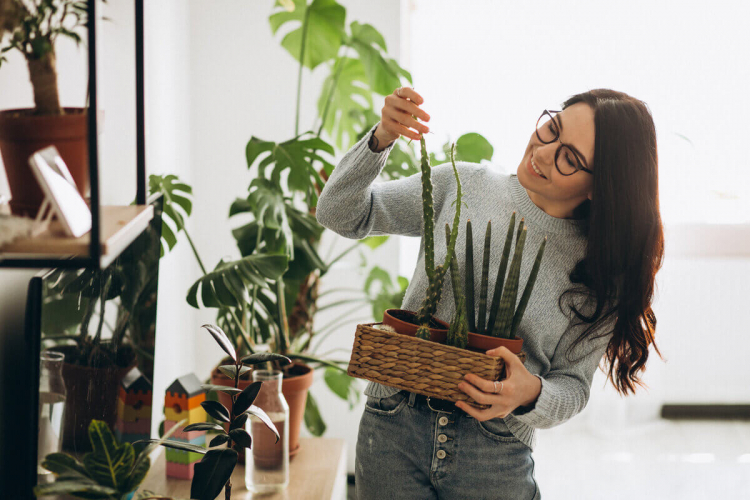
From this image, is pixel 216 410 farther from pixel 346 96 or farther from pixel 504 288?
pixel 346 96

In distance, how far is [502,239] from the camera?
1.14 meters

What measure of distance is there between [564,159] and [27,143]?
2.59 feet

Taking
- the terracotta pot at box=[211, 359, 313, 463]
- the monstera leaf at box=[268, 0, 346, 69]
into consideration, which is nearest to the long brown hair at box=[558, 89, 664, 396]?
the terracotta pot at box=[211, 359, 313, 463]

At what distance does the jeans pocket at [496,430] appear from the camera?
1.10 m

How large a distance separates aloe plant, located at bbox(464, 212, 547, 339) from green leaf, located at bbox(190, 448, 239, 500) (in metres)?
0.43

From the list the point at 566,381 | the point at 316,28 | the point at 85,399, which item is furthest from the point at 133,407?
the point at 316,28

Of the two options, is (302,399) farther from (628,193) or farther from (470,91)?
(470,91)

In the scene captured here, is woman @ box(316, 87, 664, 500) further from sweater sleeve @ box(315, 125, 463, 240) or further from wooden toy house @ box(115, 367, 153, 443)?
wooden toy house @ box(115, 367, 153, 443)

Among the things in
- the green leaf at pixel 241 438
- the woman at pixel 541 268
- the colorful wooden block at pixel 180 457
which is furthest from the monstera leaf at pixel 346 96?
the green leaf at pixel 241 438

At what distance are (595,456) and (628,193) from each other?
85.1 inches

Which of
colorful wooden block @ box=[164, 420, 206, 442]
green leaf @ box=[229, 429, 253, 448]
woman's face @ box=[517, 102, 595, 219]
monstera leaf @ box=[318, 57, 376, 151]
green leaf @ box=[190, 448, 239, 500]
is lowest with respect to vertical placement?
colorful wooden block @ box=[164, 420, 206, 442]

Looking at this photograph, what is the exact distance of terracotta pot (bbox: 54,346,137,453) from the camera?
86 centimetres

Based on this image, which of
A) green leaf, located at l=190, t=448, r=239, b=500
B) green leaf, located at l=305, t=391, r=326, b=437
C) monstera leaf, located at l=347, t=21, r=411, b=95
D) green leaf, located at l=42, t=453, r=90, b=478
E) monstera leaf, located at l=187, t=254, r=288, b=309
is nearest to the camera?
green leaf, located at l=42, t=453, r=90, b=478

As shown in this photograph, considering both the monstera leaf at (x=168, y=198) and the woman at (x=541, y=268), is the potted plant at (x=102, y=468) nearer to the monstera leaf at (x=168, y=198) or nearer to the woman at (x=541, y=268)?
the woman at (x=541, y=268)
